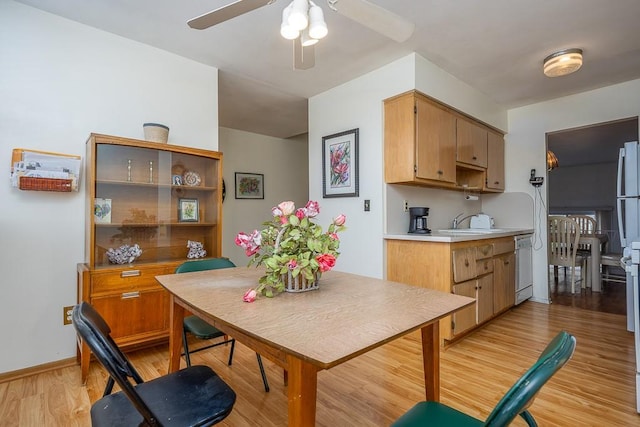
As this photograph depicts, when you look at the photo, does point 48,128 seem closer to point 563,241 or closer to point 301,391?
point 301,391

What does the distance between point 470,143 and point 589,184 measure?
630 centimetres

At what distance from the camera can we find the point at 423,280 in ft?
8.90

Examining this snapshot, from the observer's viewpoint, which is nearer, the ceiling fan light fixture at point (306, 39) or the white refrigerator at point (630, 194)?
the ceiling fan light fixture at point (306, 39)

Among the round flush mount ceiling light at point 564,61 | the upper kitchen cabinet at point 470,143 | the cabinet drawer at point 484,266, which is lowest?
the cabinet drawer at point 484,266

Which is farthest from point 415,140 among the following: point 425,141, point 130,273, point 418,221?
point 130,273

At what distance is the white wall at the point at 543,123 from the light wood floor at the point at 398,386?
1.44m

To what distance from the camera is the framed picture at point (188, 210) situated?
9.30 feet

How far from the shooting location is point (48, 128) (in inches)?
88.5

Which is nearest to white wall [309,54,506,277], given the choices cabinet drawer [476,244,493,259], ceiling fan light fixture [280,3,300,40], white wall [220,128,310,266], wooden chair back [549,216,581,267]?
cabinet drawer [476,244,493,259]

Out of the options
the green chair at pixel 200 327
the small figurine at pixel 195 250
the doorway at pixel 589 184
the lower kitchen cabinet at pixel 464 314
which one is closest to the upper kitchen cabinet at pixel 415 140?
the lower kitchen cabinet at pixel 464 314

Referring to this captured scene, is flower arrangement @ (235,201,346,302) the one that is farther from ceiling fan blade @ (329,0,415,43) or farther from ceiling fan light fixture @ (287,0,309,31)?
ceiling fan blade @ (329,0,415,43)

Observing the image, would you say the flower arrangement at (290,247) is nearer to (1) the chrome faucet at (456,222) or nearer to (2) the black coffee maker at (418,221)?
(2) the black coffee maker at (418,221)

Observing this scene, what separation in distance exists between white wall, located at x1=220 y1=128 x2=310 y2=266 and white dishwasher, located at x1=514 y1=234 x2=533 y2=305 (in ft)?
11.3

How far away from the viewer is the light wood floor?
5.61 feet
